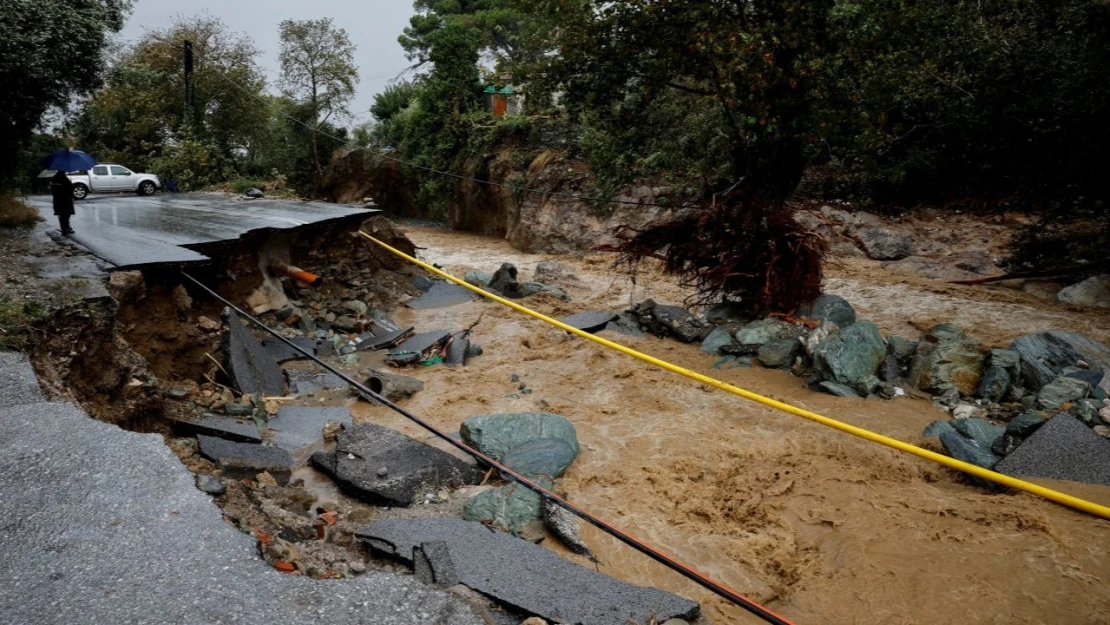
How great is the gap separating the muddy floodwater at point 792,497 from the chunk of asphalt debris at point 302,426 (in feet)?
1.76

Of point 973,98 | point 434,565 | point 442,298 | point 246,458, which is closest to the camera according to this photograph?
point 434,565

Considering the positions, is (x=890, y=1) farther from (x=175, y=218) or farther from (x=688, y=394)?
(x=175, y=218)

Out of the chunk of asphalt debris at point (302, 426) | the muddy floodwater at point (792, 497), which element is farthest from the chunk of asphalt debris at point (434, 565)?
the chunk of asphalt debris at point (302, 426)

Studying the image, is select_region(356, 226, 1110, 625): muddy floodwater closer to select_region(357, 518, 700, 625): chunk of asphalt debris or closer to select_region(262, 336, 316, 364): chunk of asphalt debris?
select_region(357, 518, 700, 625): chunk of asphalt debris

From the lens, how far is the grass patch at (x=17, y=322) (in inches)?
149

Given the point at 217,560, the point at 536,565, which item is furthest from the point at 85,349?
the point at 536,565

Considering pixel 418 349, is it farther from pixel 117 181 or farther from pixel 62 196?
pixel 117 181

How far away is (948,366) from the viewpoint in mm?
6562

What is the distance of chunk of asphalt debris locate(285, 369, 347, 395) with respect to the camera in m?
6.65

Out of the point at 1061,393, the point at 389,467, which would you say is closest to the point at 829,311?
the point at 1061,393

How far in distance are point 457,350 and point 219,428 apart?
3526mm

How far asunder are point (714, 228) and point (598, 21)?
317 cm

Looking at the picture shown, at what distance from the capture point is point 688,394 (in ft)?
22.4

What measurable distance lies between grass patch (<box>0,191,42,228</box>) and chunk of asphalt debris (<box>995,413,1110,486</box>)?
32.4 feet
